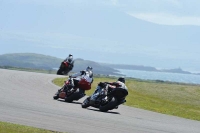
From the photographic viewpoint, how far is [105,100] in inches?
1016

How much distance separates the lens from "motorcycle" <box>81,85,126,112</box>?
25438 mm

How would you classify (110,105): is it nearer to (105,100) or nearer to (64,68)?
(105,100)

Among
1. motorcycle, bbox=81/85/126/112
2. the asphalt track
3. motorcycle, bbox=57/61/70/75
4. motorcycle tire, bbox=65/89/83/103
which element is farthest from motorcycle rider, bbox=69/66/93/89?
motorcycle, bbox=57/61/70/75

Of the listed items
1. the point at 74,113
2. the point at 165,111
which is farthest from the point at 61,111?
the point at 165,111

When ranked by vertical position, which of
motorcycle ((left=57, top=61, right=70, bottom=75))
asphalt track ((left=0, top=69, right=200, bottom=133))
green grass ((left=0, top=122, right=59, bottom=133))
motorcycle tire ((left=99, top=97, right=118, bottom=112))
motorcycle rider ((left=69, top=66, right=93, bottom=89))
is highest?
motorcycle ((left=57, top=61, right=70, bottom=75))

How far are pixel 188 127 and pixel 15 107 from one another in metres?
6.62

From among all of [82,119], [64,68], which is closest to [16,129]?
[82,119]

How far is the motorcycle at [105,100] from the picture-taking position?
83.5ft

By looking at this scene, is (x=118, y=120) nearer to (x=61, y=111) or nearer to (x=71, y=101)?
(x=61, y=111)

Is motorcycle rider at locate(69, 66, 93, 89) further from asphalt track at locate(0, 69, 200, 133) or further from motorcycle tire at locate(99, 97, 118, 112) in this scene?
motorcycle tire at locate(99, 97, 118, 112)

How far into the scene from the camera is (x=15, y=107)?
73.0ft

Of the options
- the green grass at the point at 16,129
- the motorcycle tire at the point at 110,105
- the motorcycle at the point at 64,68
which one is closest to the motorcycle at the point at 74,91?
the motorcycle tire at the point at 110,105

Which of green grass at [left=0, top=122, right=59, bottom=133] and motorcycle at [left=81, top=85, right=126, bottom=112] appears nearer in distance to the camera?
green grass at [left=0, top=122, right=59, bottom=133]

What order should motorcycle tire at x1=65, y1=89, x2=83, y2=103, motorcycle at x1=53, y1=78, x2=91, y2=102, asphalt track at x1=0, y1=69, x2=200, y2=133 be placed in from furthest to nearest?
motorcycle tire at x1=65, y1=89, x2=83, y2=103, motorcycle at x1=53, y1=78, x2=91, y2=102, asphalt track at x1=0, y1=69, x2=200, y2=133
